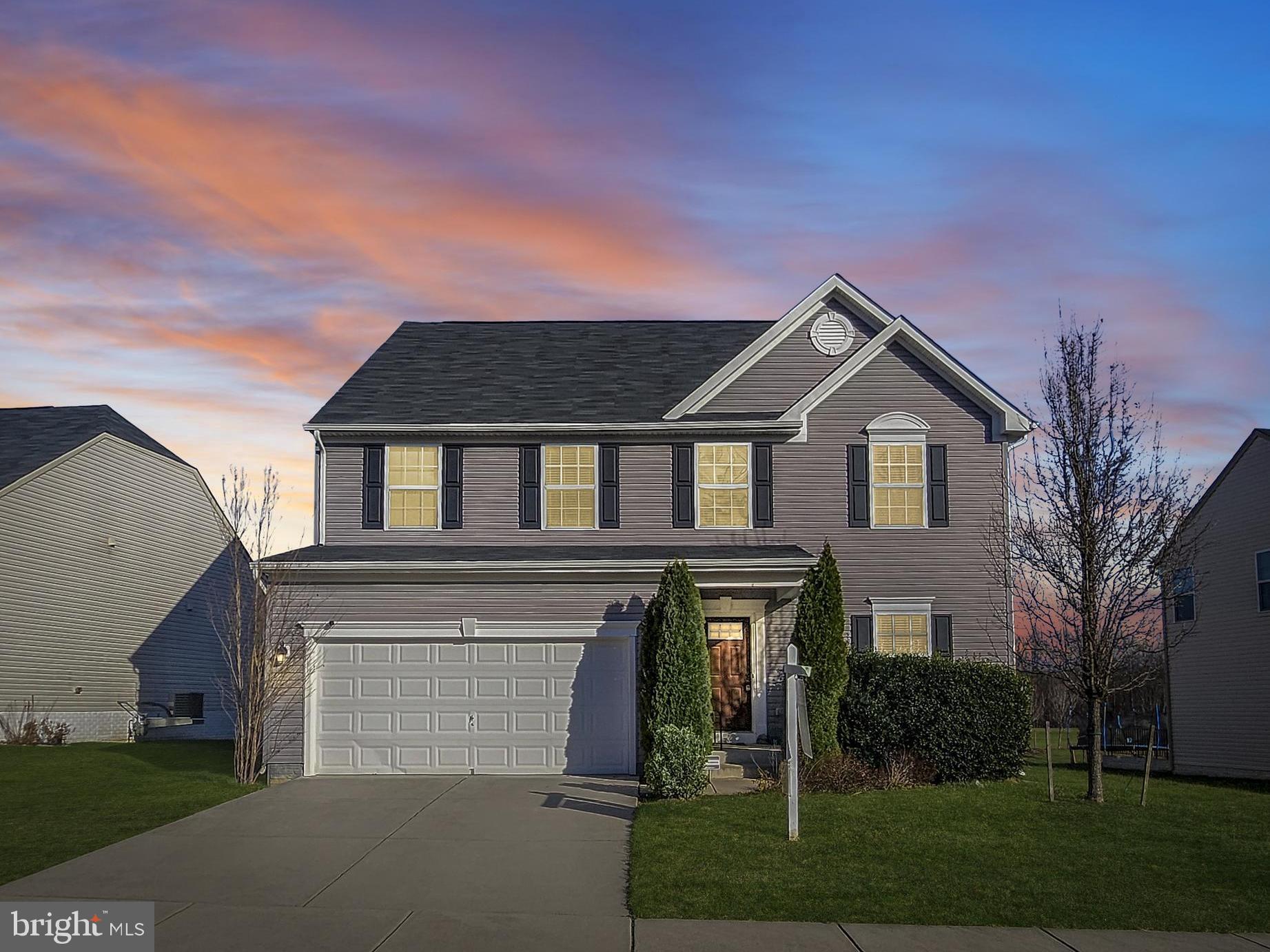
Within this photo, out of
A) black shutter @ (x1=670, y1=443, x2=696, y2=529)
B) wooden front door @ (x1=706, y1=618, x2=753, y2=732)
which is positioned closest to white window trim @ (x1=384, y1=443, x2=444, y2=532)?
black shutter @ (x1=670, y1=443, x2=696, y2=529)

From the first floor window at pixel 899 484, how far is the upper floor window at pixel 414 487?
821cm

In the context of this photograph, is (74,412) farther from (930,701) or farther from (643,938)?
(643,938)

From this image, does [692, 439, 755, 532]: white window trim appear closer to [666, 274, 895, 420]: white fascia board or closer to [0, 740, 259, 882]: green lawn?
[666, 274, 895, 420]: white fascia board

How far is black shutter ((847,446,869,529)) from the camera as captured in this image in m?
22.1

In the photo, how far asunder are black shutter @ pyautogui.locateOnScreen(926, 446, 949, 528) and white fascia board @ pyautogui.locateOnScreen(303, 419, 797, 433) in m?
2.66

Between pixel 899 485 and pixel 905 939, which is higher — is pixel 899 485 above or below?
above

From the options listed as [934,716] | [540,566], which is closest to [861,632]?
[934,716]

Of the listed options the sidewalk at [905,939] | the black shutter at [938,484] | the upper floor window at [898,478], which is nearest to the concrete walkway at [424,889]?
the sidewalk at [905,939]

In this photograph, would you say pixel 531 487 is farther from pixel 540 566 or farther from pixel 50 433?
pixel 50 433

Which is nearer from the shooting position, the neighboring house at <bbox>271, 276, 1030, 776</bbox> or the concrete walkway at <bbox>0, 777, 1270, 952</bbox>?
the concrete walkway at <bbox>0, 777, 1270, 952</bbox>

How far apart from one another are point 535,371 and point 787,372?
5259 mm

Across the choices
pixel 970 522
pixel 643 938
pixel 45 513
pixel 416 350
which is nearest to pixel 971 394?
pixel 970 522

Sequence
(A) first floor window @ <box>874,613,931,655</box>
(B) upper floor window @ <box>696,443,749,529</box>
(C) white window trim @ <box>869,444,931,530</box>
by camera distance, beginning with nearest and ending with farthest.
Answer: (A) first floor window @ <box>874,613,931,655</box>, (C) white window trim @ <box>869,444,931,530</box>, (B) upper floor window @ <box>696,443,749,529</box>

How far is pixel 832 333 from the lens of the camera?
920 inches
